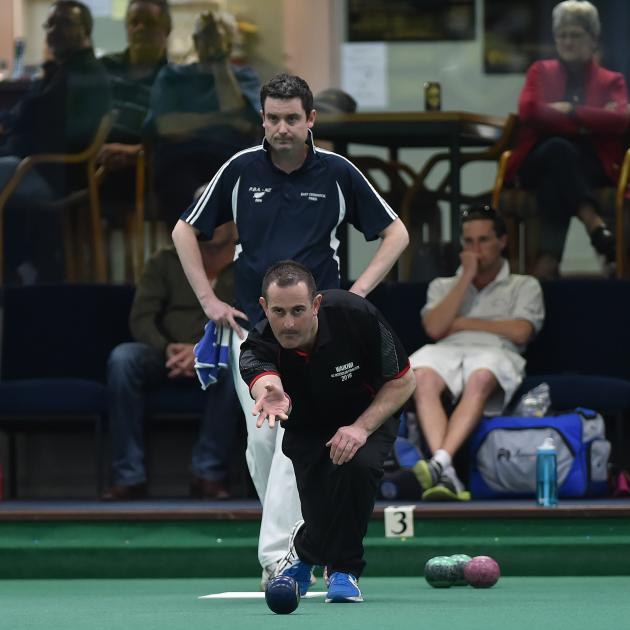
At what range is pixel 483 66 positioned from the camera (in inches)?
323

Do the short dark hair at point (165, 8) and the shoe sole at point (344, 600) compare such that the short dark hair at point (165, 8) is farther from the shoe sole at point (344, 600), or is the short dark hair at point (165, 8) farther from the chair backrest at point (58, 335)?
the shoe sole at point (344, 600)

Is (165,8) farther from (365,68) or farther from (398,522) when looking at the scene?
(398,522)

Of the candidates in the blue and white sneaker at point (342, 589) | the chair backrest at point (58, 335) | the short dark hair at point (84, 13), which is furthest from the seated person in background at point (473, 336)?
the short dark hair at point (84, 13)

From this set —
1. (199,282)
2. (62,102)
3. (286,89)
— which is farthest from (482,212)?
(286,89)

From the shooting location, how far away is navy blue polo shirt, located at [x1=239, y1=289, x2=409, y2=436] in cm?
471

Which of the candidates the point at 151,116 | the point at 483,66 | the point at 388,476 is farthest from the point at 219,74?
the point at 388,476

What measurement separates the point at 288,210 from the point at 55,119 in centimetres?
318

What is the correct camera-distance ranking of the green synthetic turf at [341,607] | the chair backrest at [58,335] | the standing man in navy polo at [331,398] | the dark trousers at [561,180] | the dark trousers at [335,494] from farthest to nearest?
the dark trousers at [561,180] → the chair backrest at [58,335] → the dark trousers at [335,494] → the standing man in navy polo at [331,398] → the green synthetic turf at [341,607]

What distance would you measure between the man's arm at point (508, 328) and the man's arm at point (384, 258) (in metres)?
1.89

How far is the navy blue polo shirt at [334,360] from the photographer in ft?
15.5

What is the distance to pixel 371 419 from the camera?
15.8 feet

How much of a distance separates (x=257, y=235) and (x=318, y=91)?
9.39 ft

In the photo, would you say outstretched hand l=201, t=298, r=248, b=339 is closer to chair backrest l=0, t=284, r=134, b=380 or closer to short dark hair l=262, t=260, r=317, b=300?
short dark hair l=262, t=260, r=317, b=300

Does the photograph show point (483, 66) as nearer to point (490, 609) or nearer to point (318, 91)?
point (318, 91)
